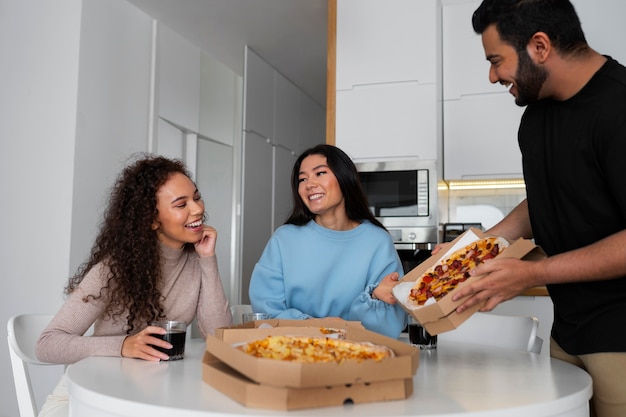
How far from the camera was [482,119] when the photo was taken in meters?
3.42

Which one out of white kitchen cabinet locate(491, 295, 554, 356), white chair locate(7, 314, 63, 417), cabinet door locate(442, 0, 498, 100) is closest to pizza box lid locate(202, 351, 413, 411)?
white chair locate(7, 314, 63, 417)

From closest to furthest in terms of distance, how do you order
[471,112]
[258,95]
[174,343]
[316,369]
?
Answer: [316,369] → [174,343] → [471,112] → [258,95]

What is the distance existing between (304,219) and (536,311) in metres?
1.64

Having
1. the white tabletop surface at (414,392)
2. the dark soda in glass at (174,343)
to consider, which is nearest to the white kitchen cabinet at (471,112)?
the white tabletop surface at (414,392)

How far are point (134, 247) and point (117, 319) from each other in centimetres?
19

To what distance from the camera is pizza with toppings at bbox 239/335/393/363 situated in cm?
86

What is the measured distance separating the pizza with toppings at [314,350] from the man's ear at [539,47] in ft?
2.36

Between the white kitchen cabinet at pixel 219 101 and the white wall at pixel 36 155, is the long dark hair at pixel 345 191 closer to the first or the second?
the white wall at pixel 36 155

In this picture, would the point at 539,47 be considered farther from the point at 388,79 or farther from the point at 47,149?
the point at 47,149

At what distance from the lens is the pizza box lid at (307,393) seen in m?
0.78

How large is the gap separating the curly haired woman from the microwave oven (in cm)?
168

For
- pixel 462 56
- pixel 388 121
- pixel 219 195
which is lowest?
pixel 219 195

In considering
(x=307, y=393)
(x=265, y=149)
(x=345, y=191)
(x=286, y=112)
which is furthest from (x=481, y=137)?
(x=307, y=393)

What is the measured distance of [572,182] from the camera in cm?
125
